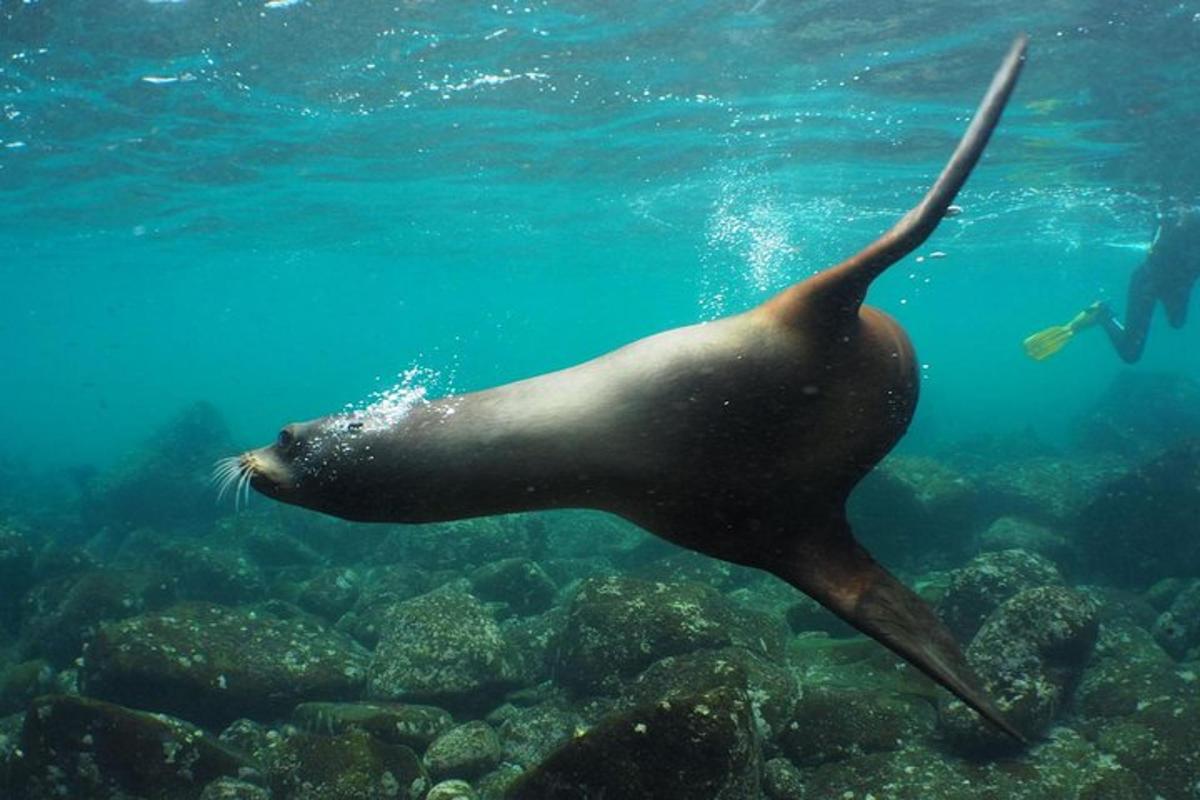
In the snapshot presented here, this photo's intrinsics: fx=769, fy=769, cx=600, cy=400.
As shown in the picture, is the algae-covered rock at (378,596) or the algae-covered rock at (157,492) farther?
the algae-covered rock at (157,492)

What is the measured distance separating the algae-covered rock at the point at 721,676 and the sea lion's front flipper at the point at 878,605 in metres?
2.45

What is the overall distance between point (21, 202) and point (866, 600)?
27340mm

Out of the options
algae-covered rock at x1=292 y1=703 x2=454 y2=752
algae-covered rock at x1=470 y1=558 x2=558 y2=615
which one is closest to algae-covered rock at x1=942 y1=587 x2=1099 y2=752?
algae-covered rock at x1=292 y1=703 x2=454 y2=752

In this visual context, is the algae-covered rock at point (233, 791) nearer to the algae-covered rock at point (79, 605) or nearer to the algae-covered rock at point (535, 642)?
the algae-covered rock at point (535, 642)

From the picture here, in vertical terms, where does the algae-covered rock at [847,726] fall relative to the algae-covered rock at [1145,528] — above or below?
above

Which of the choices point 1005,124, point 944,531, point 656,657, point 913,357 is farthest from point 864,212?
point 913,357

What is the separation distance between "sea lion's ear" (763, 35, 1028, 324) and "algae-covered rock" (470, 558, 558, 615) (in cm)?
835

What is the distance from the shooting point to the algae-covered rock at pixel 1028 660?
16.3 ft

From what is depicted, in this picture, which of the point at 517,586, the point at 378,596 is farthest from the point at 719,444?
the point at 378,596

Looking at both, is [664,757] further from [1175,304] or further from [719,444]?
[1175,304]

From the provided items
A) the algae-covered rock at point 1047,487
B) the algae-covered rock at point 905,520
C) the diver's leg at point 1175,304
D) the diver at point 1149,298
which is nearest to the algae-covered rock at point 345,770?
the algae-covered rock at point 905,520

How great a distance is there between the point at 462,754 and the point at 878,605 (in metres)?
3.84

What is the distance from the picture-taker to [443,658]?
6.72m

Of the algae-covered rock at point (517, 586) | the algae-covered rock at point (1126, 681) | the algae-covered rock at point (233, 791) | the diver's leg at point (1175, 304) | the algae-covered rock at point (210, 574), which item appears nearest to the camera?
the algae-covered rock at point (233, 791)
